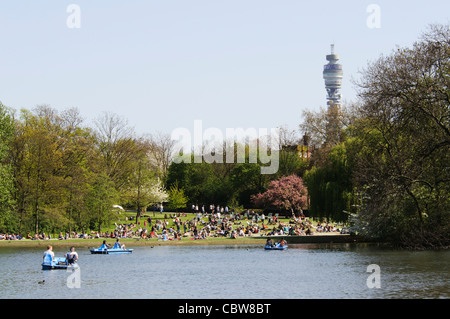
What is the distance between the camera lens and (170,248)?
65.8 metres

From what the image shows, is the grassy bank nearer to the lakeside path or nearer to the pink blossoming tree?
the lakeside path

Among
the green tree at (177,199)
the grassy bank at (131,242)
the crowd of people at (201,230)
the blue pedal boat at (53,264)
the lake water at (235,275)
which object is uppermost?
the green tree at (177,199)

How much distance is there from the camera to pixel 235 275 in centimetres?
4316

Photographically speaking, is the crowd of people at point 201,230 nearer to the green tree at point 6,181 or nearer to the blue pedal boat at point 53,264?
the green tree at point 6,181

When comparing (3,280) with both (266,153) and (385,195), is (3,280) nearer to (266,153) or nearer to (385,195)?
(385,195)

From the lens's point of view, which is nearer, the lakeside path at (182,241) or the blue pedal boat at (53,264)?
the blue pedal boat at (53,264)

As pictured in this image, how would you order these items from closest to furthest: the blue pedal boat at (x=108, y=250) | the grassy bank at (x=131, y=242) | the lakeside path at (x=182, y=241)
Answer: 1. the blue pedal boat at (x=108, y=250)
2. the grassy bank at (x=131, y=242)
3. the lakeside path at (x=182, y=241)

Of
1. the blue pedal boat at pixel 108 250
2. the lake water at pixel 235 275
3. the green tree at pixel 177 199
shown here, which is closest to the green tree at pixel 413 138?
the lake water at pixel 235 275

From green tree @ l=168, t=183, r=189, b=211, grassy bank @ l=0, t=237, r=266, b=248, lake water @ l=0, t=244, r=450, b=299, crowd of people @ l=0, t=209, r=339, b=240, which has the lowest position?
lake water @ l=0, t=244, r=450, b=299

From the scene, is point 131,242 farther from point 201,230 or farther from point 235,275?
point 235,275

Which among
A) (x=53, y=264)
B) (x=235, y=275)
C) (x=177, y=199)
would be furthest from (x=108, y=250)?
(x=177, y=199)

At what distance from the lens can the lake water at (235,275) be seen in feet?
116

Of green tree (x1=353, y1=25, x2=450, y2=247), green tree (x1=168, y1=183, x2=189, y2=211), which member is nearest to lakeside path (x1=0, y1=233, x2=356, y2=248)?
green tree (x1=353, y1=25, x2=450, y2=247)

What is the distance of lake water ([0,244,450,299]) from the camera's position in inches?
1391
